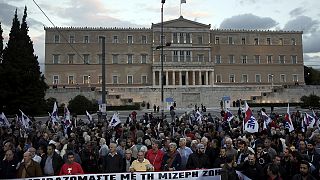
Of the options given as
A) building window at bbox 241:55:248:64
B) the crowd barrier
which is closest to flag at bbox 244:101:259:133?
the crowd barrier

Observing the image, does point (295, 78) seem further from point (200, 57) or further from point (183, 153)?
point (183, 153)

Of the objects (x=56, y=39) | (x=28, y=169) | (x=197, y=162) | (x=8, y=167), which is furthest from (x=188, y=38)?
(x=28, y=169)

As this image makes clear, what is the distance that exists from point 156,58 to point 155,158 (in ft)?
196

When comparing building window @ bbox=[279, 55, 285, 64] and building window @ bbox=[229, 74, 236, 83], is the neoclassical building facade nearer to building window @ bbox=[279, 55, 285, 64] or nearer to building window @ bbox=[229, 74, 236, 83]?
building window @ bbox=[229, 74, 236, 83]

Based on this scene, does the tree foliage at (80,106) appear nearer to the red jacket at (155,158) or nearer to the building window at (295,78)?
the red jacket at (155,158)

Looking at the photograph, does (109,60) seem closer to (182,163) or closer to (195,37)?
(195,37)

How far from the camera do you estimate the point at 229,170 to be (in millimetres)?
6512

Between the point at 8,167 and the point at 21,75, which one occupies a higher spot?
the point at 21,75

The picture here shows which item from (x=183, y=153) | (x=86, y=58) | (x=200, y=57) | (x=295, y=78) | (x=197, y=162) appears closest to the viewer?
(x=197, y=162)

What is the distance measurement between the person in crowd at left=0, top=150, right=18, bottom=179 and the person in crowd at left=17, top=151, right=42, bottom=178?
0.20 meters

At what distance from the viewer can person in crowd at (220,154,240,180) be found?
6.43 meters

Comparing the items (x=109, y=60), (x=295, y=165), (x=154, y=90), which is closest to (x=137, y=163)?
(x=295, y=165)

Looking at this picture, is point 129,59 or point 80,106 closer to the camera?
point 80,106

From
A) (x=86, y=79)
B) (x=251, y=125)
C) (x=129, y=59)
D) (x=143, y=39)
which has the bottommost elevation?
(x=251, y=125)
